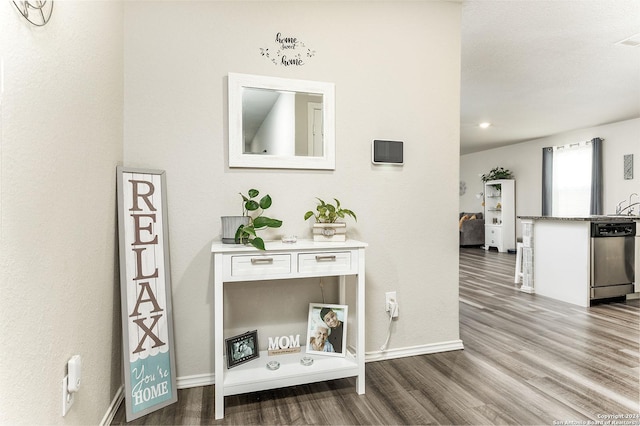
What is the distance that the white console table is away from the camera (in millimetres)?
1701

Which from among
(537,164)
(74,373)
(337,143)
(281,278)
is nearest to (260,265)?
(281,278)

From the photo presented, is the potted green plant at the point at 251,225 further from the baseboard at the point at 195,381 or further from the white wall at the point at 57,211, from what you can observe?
the baseboard at the point at 195,381

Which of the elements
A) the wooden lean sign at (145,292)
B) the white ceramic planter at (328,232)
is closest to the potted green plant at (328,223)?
the white ceramic planter at (328,232)

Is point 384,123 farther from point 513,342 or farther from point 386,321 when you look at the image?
point 513,342

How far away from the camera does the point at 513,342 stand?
8.61 feet

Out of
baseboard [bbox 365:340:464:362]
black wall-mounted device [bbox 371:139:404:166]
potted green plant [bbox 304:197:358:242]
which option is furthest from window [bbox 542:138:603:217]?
potted green plant [bbox 304:197:358:242]

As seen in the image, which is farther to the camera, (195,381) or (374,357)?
(374,357)

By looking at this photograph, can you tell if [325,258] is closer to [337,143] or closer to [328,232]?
[328,232]

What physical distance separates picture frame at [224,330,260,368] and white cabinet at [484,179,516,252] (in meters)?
7.44

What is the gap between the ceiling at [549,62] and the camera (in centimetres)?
268

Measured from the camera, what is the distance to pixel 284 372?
1.85m

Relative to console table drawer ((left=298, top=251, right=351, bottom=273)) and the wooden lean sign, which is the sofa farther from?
the wooden lean sign

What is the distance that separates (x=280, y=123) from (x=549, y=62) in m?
3.18

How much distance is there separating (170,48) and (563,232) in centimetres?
415
